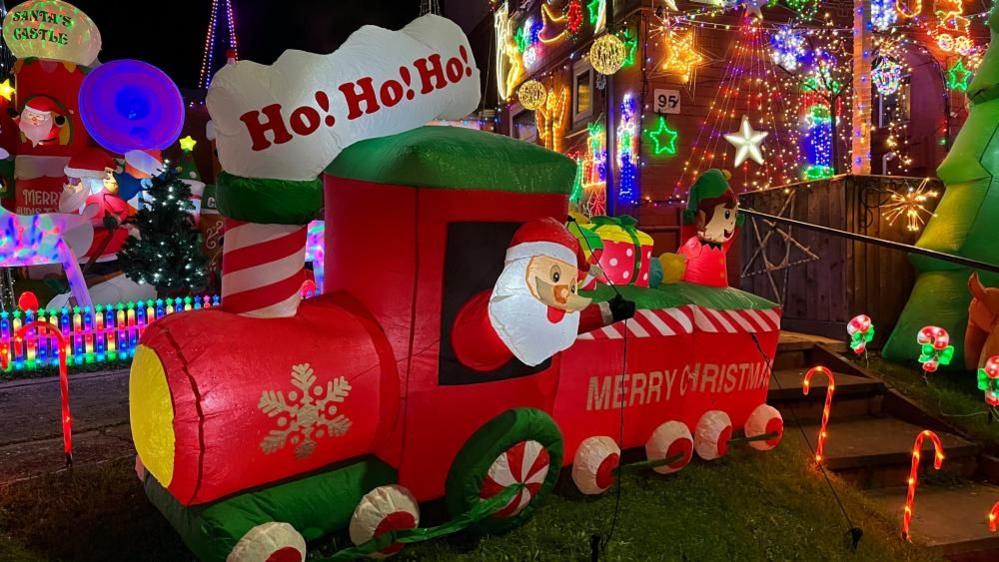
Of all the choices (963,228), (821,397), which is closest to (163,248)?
(821,397)

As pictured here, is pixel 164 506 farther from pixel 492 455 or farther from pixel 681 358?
pixel 681 358

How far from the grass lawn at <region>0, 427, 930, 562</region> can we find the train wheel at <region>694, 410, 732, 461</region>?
149 millimetres

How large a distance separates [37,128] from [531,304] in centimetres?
1302

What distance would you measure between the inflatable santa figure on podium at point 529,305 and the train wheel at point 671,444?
1371 mm

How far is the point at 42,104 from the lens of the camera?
40.2 ft

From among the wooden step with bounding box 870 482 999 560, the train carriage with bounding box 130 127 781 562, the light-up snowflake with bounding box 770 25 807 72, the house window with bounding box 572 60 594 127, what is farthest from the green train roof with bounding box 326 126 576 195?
the light-up snowflake with bounding box 770 25 807 72

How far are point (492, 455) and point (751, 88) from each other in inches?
373

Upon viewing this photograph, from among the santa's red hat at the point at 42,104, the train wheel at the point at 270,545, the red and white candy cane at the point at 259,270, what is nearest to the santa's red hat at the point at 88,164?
the santa's red hat at the point at 42,104

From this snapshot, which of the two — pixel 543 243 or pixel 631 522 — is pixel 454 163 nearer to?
pixel 543 243

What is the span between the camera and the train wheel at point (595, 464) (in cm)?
392

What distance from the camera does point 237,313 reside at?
9.81 ft

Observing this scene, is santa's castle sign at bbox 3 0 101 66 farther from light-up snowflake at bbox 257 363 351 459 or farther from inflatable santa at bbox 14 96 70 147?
light-up snowflake at bbox 257 363 351 459

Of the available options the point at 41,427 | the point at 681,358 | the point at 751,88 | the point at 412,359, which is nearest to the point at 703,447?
the point at 681,358

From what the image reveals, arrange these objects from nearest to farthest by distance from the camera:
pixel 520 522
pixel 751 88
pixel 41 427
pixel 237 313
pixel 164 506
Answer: pixel 237 313 → pixel 164 506 → pixel 520 522 → pixel 41 427 → pixel 751 88
